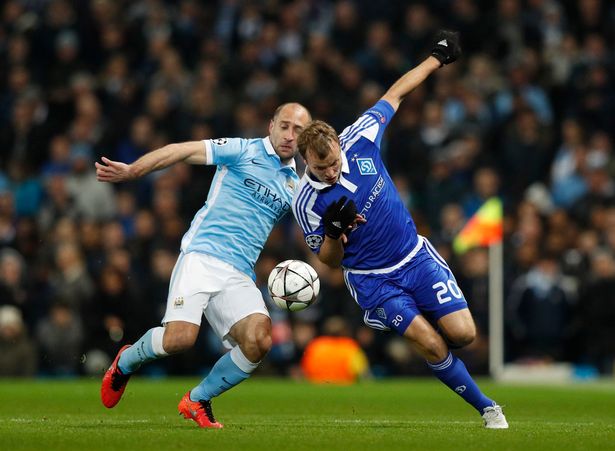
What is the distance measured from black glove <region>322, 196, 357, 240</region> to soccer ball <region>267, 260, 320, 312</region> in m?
1.09

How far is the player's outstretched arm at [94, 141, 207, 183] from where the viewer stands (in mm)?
9531

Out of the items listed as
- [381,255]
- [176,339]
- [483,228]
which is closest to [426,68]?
[381,255]

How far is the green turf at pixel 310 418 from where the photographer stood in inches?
345

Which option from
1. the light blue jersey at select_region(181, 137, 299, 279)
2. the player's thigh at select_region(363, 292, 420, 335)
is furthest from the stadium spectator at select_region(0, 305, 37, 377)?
the player's thigh at select_region(363, 292, 420, 335)

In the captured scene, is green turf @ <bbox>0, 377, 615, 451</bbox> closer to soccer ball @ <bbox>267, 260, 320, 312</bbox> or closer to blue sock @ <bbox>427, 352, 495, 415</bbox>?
blue sock @ <bbox>427, 352, 495, 415</bbox>

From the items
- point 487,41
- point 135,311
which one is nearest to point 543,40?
point 487,41

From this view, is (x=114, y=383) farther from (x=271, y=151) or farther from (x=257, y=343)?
(x=271, y=151)

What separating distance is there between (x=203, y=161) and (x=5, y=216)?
10634 mm

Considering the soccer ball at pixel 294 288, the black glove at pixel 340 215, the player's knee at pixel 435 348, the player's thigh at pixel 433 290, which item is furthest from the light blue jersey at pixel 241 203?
the player's knee at pixel 435 348

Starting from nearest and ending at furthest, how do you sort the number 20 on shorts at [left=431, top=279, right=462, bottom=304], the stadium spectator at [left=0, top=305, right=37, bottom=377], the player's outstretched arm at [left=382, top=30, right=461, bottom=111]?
1. the number 20 on shorts at [left=431, top=279, right=462, bottom=304]
2. the player's outstretched arm at [left=382, top=30, right=461, bottom=111]
3. the stadium spectator at [left=0, top=305, right=37, bottom=377]

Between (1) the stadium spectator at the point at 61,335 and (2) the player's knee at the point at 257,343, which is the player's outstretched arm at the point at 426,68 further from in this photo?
(1) the stadium spectator at the point at 61,335

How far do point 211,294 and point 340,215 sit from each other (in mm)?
1438

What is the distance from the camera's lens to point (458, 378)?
394 inches

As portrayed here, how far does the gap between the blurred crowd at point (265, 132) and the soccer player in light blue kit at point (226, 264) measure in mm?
8171
